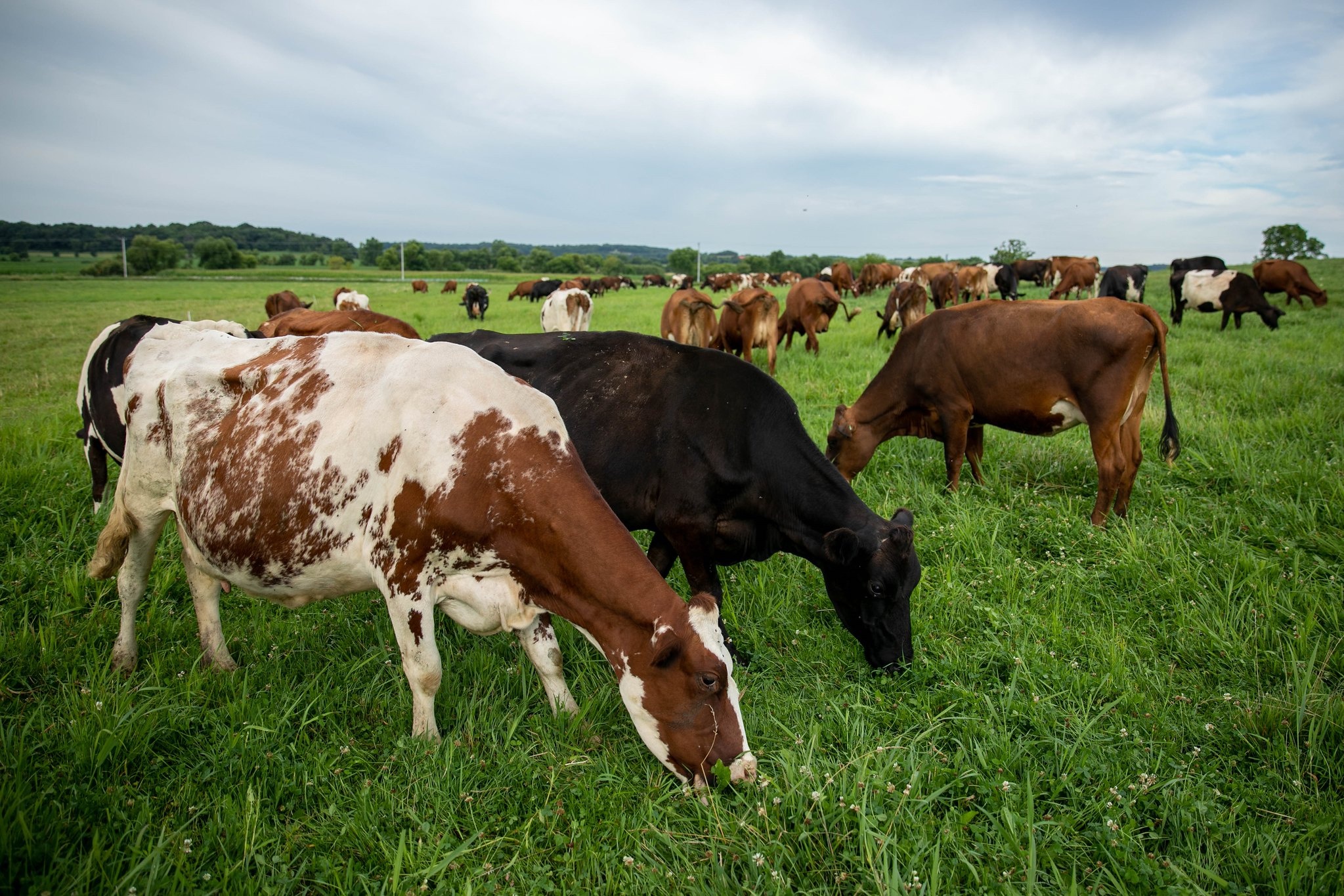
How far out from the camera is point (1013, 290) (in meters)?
30.5

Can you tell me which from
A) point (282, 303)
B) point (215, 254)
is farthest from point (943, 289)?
point (215, 254)

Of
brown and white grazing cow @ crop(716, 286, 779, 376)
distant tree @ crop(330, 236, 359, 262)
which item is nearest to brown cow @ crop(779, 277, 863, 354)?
brown and white grazing cow @ crop(716, 286, 779, 376)

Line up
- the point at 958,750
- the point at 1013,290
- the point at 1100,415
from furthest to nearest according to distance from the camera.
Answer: the point at 1013,290
the point at 1100,415
the point at 958,750

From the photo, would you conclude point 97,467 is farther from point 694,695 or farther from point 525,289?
point 525,289

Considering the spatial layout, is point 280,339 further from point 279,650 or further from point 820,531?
point 820,531

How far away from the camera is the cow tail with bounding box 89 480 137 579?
11.8 feet

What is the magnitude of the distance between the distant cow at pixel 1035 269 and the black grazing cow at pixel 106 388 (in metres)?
39.7

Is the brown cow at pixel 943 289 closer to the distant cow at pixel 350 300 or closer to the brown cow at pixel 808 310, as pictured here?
the brown cow at pixel 808 310

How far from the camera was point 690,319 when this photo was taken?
13.4m

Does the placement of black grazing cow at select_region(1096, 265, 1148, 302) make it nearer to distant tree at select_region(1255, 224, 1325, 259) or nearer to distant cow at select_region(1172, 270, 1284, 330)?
distant cow at select_region(1172, 270, 1284, 330)

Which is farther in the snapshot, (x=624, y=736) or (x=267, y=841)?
(x=624, y=736)

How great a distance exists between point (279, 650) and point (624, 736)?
204cm

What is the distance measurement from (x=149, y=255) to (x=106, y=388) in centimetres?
6877

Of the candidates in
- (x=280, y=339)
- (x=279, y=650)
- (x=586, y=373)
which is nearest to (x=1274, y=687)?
(x=586, y=373)
